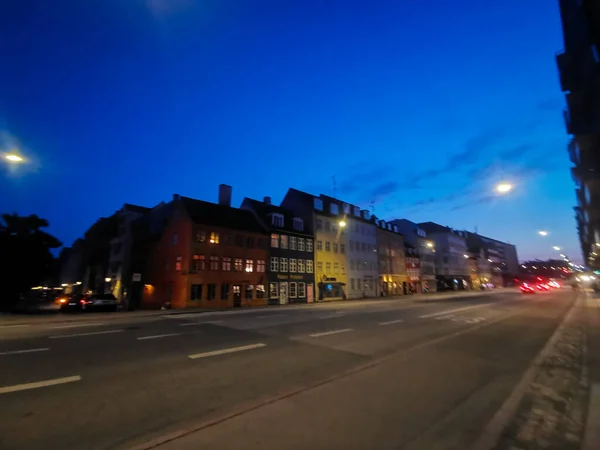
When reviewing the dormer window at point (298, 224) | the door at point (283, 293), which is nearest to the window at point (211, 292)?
the door at point (283, 293)

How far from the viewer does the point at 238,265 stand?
37.9 meters

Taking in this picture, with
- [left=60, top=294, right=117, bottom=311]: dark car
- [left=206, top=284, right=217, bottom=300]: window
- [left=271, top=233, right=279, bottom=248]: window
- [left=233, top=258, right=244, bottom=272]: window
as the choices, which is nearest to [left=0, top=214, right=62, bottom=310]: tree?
[left=60, top=294, right=117, bottom=311]: dark car

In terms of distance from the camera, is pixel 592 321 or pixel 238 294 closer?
pixel 592 321

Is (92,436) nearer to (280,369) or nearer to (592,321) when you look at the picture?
(280,369)

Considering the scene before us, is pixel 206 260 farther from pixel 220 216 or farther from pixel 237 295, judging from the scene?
pixel 220 216

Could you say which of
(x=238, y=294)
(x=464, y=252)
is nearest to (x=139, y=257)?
(x=238, y=294)

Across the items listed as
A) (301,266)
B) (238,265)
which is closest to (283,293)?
(301,266)

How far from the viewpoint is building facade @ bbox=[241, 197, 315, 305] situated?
4216 cm

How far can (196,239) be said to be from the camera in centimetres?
3447

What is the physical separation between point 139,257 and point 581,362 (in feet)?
152

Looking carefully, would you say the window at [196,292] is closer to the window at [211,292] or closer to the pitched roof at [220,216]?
the window at [211,292]

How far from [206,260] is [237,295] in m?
5.87

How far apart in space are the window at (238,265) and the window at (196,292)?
4.82 m

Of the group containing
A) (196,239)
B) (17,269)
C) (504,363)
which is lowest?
(504,363)
